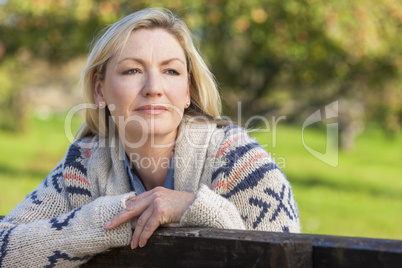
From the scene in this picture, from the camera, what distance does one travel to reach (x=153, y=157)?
2.43 meters

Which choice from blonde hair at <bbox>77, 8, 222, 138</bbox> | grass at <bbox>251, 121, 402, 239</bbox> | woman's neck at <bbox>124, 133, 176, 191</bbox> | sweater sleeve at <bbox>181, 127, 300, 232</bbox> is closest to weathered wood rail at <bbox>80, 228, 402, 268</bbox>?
sweater sleeve at <bbox>181, 127, 300, 232</bbox>

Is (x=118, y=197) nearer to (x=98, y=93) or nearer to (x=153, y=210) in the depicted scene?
(x=153, y=210)

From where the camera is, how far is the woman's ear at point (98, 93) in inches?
99.8

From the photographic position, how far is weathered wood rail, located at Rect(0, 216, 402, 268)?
1.09 metres

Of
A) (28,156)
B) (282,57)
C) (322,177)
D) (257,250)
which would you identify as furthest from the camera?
(28,156)

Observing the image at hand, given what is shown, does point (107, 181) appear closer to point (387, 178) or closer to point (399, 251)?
point (399, 251)

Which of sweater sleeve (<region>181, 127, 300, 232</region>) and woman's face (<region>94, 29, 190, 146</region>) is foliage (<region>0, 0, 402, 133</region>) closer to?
woman's face (<region>94, 29, 190, 146</region>)

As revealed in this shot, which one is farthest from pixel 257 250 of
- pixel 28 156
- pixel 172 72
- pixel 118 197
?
pixel 28 156

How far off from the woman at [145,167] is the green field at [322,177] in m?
0.70

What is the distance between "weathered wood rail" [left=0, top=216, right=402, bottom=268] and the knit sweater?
0.18m

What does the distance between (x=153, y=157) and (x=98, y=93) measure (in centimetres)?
45

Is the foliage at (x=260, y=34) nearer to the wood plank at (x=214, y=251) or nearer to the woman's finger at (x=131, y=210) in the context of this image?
the woman's finger at (x=131, y=210)

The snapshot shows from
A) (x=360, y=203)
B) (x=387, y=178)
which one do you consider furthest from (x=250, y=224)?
(x=387, y=178)

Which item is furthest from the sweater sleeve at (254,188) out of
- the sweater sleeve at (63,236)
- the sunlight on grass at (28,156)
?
the sunlight on grass at (28,156)
